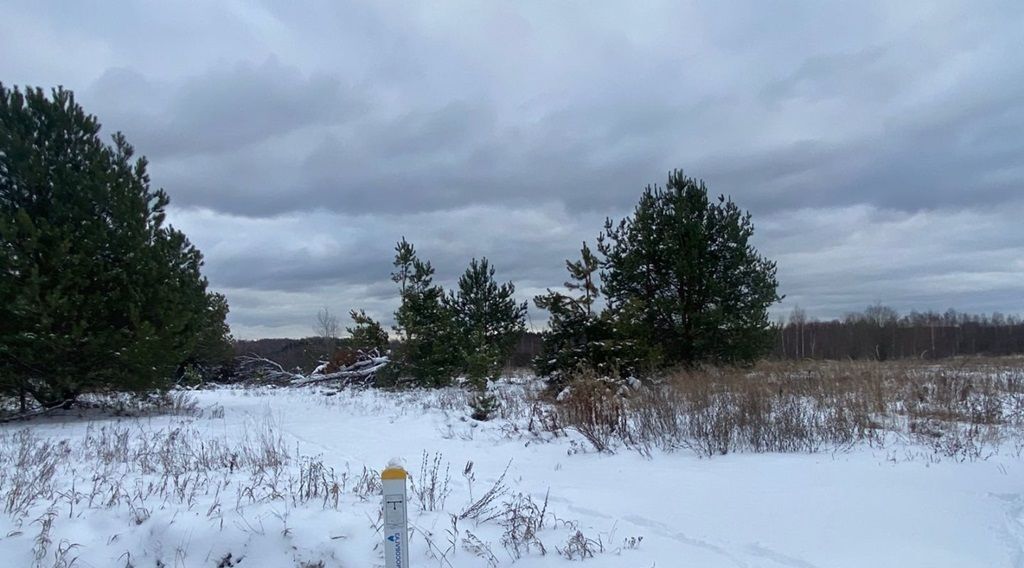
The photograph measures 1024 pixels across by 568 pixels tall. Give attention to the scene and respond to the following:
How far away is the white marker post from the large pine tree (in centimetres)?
1193

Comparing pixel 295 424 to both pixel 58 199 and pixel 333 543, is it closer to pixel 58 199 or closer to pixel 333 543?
pixel 58 199

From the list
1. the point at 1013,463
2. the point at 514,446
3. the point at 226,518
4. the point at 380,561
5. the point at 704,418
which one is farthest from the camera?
the point at 514,446

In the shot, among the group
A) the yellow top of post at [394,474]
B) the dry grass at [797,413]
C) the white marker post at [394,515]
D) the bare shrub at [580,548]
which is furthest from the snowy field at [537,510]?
the yellow top of post at [394,474]

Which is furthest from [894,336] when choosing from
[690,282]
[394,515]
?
[394,515]

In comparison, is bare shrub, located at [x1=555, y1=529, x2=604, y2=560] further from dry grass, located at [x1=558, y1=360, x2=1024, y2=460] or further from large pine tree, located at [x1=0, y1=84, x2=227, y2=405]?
large pine tree, located at [x1=0, y1=84, x2=227, y2=405]

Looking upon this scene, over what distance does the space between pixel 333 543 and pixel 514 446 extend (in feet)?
19.3

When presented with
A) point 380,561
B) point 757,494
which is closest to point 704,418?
point 757,494

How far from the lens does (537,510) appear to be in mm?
6438

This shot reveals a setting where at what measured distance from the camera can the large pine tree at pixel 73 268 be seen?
44.0 ft

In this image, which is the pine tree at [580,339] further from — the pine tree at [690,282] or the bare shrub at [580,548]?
the bare shrub at [580,548]

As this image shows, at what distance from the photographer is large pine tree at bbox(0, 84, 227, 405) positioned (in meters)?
13.4

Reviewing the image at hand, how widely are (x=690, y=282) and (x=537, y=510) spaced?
14214 mm

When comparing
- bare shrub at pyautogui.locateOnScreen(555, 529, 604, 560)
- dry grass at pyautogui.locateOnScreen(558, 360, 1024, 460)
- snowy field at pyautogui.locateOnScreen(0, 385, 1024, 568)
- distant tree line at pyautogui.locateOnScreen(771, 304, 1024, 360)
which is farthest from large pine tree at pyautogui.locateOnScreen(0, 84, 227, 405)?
distant tree line at pyautogui.locateOnScreen(771, 304, 1024, 360)

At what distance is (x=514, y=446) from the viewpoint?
36.4ft
